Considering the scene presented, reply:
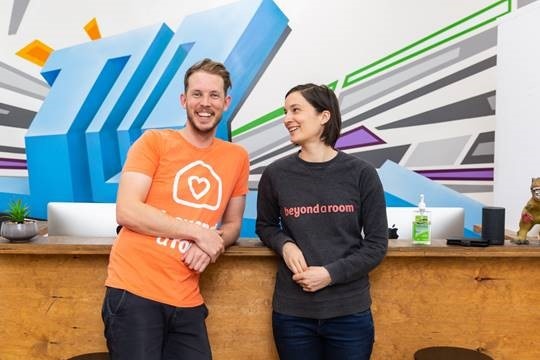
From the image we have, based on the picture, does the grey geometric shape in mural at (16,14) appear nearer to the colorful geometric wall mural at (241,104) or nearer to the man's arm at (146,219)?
the colorful geometric wall mural at (241,104)

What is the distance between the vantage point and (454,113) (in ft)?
11.1

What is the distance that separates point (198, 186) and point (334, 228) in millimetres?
438

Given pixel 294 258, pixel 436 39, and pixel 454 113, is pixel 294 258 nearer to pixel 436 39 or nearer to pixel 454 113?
pixel 454 113

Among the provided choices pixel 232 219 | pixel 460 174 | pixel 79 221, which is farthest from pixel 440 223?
pixel 460 174

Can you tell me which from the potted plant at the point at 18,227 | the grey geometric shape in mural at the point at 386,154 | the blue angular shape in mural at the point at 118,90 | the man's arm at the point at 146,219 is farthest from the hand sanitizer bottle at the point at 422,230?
the blue angular shape in mural at the point at 118,90

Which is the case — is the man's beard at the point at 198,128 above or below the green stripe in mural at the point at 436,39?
below

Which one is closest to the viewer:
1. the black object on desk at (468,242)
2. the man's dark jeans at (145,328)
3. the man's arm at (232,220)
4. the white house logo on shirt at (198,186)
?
the man's dark jeans at (145,328)

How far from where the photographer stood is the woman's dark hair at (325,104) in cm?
153

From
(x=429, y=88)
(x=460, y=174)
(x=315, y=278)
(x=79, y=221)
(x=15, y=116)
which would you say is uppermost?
(x=429, y=88)

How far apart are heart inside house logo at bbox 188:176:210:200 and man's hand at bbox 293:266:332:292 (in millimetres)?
392

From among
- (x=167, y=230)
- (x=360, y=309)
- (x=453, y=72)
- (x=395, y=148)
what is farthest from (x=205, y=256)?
(x=453, y=72)

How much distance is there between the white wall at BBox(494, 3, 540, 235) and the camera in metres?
2.67

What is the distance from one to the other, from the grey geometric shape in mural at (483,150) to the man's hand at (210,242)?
2.44 metres

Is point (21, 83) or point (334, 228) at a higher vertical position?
point (21, 83)
